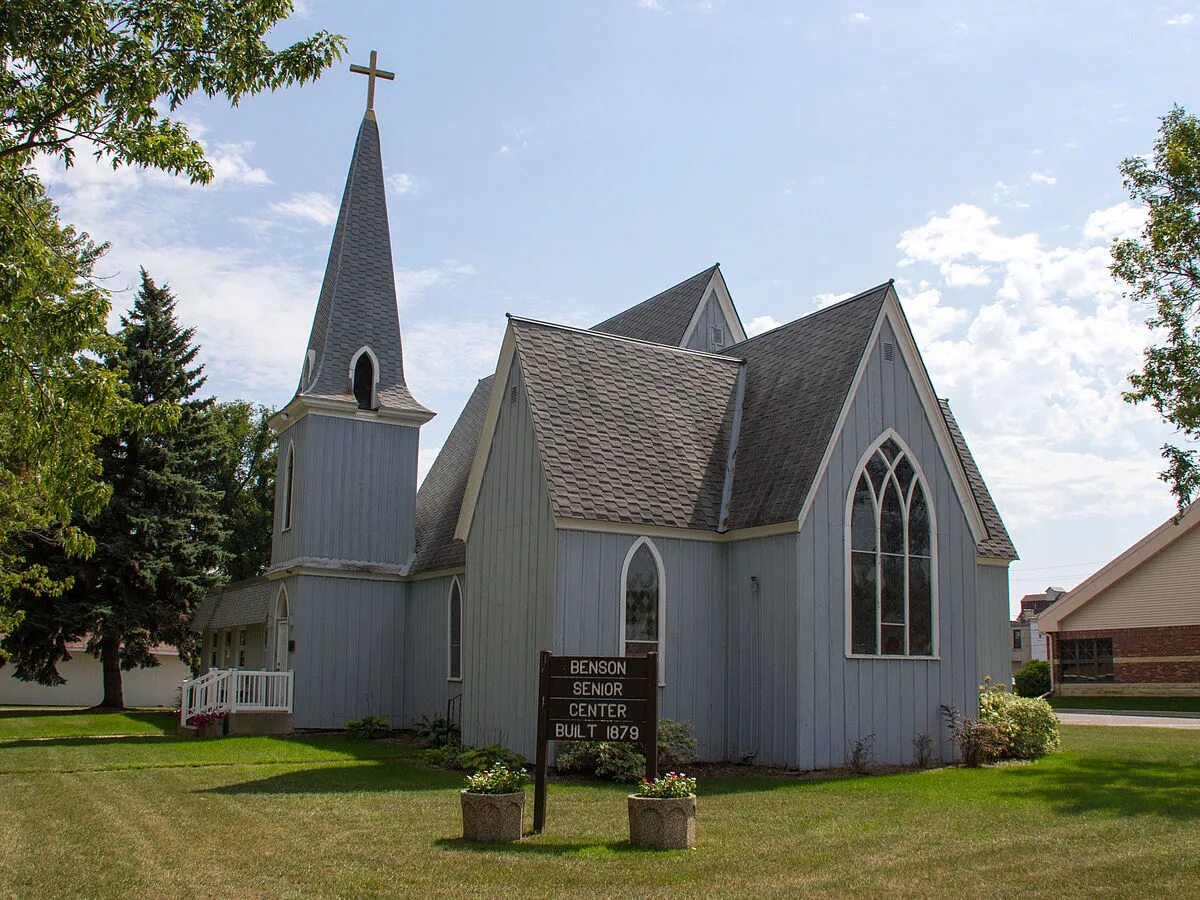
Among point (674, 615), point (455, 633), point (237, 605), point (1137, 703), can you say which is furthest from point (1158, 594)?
point (237, 605)

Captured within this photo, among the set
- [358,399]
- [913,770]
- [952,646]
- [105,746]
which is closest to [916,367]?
[952,646]

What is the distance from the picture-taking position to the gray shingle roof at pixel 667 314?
2573 centimetres

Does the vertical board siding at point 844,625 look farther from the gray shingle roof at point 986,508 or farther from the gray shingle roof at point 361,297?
the gray shingle roof at point 361,297

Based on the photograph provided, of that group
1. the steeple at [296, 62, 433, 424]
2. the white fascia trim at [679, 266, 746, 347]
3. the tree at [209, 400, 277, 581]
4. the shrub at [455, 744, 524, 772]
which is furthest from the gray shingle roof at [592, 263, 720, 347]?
the tree at [209, 400, 277, 581]

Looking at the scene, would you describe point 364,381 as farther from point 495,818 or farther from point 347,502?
point 495,818

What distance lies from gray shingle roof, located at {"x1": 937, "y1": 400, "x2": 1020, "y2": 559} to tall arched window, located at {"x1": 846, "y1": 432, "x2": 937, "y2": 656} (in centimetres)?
665

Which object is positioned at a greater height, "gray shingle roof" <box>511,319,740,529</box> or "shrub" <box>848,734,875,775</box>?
"gray shingle roof" <box>511,319,740,529</box>

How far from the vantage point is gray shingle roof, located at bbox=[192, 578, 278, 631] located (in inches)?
1101

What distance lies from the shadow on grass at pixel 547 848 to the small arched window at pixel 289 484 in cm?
1715

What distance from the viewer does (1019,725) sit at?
18359 mm

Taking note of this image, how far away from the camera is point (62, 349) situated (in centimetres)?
980

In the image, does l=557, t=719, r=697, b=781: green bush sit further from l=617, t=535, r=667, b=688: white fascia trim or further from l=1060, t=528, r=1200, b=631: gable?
l=1060, t=528, r=1200, b=631: gable

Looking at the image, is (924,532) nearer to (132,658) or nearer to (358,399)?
(358,399)

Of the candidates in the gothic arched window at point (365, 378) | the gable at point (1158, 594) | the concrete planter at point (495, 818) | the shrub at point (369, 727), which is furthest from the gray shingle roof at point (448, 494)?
the gable at point (1158, 594)
